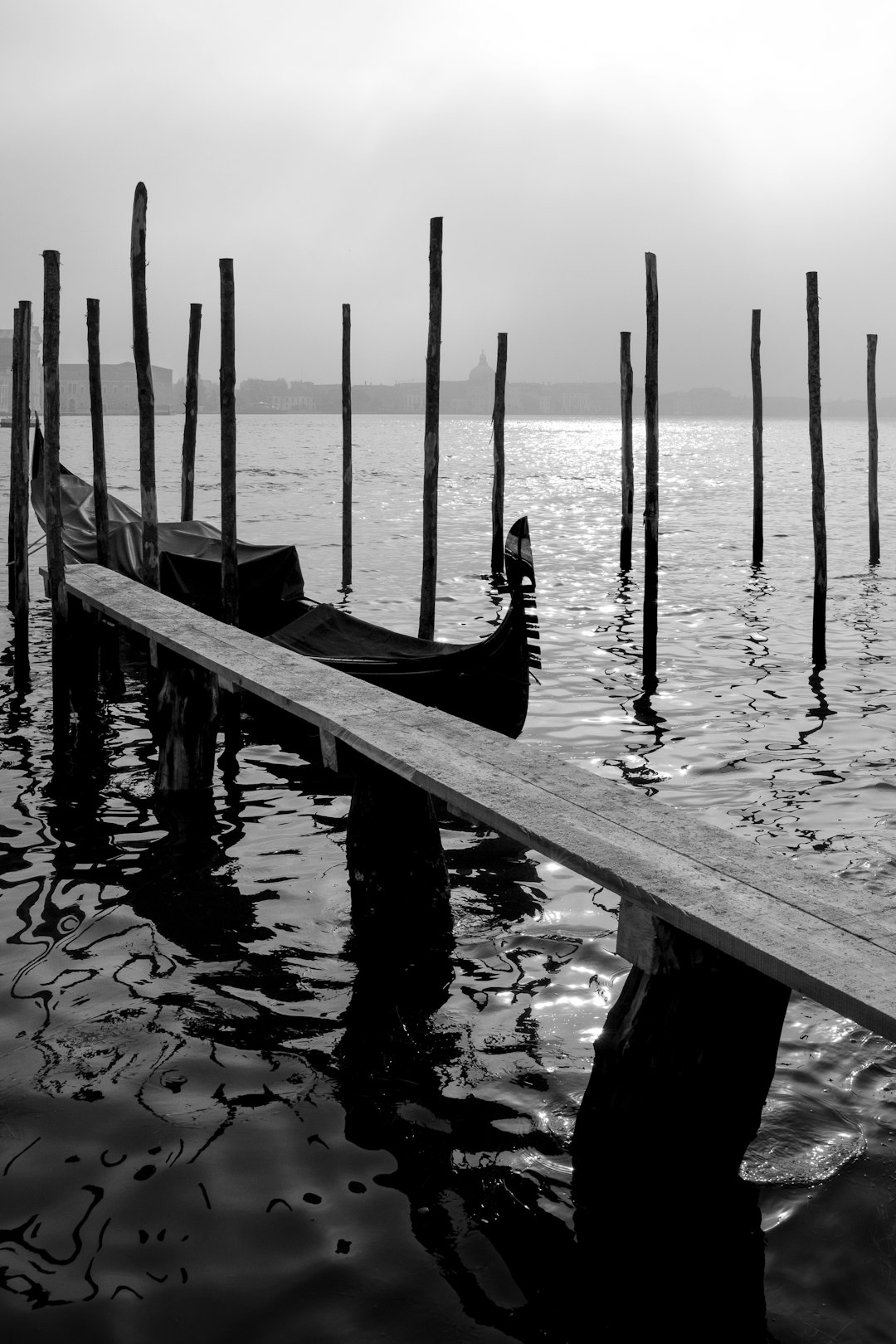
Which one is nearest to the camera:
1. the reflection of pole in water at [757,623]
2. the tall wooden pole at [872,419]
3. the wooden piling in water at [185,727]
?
Answer: the wooden piling in water at [185,727]

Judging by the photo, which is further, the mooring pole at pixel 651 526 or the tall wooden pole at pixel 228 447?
the mooring pole at pixel 651 526

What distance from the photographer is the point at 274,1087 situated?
11.6 ft

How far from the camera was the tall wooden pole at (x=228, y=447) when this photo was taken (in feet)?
26.1

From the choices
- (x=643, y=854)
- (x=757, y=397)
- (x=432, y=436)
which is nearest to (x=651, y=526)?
(x=432, y=436)

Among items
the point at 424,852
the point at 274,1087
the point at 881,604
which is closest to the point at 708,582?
the point at 881,604

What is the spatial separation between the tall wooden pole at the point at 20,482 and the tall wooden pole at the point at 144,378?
34.4 inches

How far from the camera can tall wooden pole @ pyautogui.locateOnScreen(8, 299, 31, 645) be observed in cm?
883

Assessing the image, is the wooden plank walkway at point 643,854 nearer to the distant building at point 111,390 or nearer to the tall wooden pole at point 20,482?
the tall wooden pole at point 20,482

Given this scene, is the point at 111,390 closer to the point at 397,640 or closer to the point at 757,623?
the point at 757,623

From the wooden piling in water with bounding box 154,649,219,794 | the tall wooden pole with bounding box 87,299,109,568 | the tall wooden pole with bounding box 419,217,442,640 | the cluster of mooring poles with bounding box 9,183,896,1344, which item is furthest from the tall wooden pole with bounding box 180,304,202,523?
the cluster of mooring poles with bounding box 9,183,896,1344

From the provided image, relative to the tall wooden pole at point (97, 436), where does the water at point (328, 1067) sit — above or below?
below

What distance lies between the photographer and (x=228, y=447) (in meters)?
8.59

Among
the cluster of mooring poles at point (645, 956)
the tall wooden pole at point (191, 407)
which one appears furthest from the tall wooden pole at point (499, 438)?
the cluster of mooring poles at point (645, 956)

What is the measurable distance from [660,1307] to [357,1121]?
102 cm
